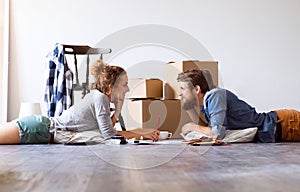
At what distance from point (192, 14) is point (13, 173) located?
328 cm

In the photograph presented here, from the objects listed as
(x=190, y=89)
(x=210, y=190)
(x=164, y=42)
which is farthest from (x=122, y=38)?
(x=210, y=190)

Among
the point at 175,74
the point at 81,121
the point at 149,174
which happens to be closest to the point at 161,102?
the point at 175,74

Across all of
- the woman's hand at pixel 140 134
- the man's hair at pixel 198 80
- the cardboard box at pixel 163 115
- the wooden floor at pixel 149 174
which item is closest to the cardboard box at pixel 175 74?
the cardboard box at pixel 163 115

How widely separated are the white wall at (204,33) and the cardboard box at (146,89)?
76 cm

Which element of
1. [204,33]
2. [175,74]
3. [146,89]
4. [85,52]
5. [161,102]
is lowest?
[161,102]

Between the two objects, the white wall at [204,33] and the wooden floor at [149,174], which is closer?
the wooden floor at [149,174]

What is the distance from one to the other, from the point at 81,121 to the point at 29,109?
122 cm

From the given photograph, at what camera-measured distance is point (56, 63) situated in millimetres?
3047

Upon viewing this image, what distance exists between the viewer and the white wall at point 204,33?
13.2 ft

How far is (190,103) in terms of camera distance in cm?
291

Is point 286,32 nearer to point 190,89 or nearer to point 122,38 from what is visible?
point 122,38

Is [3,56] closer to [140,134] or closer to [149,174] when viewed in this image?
[140,134]

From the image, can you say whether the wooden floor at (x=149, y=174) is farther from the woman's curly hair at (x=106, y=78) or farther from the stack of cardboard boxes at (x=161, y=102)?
the stack of cardboard boxes at (x=161, y=102)

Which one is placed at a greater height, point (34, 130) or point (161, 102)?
point (161, 102)
